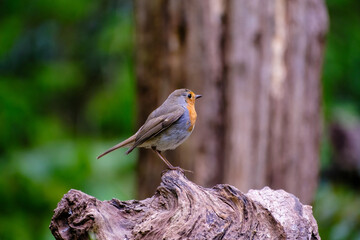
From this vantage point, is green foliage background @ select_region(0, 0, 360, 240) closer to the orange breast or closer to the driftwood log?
the orange breast

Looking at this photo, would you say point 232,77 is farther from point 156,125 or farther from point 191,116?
point 156,125

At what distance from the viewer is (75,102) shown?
996 centimetres

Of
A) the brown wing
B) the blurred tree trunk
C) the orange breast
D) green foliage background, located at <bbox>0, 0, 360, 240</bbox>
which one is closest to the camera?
the brown wing

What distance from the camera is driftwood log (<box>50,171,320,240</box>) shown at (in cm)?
205

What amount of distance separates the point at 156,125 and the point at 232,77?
1.74 m

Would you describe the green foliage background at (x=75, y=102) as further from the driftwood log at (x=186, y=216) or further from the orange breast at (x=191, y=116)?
the driftwood log at (x=186, y=216)

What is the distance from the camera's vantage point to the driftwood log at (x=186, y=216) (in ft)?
6.73

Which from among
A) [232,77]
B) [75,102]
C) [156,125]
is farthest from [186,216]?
[75,102]

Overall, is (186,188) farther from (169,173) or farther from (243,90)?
(243,90)

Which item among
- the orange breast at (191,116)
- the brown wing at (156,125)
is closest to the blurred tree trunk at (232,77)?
the orange breast at (191,116)

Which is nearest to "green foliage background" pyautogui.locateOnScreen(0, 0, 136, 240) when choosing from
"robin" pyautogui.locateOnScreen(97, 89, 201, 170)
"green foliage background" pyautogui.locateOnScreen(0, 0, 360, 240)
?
"green foliage background" pyautogui.locateOnScreen(0, 0, 360, 240)

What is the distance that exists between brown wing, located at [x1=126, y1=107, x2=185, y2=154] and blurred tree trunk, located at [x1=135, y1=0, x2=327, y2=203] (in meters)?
A: 1.51

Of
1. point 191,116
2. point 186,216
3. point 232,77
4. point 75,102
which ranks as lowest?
point 186,216

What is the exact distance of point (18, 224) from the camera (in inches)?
230
